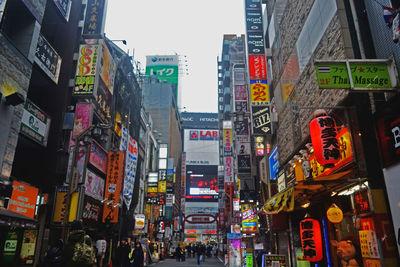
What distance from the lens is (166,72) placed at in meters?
92.4

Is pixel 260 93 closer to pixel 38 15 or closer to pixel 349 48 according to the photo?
pixel 349 48

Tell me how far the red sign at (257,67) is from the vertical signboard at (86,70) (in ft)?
30.4

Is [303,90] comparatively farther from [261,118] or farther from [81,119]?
[81,119]

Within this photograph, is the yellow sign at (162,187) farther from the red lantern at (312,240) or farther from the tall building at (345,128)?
the red lantern at (312,240)

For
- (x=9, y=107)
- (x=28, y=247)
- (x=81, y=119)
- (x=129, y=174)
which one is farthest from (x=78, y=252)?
(x=129, y=174)

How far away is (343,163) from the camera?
7926mm

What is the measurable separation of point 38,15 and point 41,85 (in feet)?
15.7

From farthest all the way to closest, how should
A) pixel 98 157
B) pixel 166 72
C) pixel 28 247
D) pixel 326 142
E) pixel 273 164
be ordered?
pixel 166 72 < pixel 98 157 < pixel 273 164 < pixel 28 247 < pixel 326 142

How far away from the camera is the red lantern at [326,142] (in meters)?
7.39

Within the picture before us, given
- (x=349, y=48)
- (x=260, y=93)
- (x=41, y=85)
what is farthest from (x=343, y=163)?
(x=41, y=85)

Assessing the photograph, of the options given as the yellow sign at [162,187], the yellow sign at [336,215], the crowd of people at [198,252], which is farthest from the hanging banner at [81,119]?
the yellow sign at [162,187]

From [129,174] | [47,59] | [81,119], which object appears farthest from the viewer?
[129,174]

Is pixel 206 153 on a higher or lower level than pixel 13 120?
higher

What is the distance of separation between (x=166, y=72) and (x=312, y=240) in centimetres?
8714
